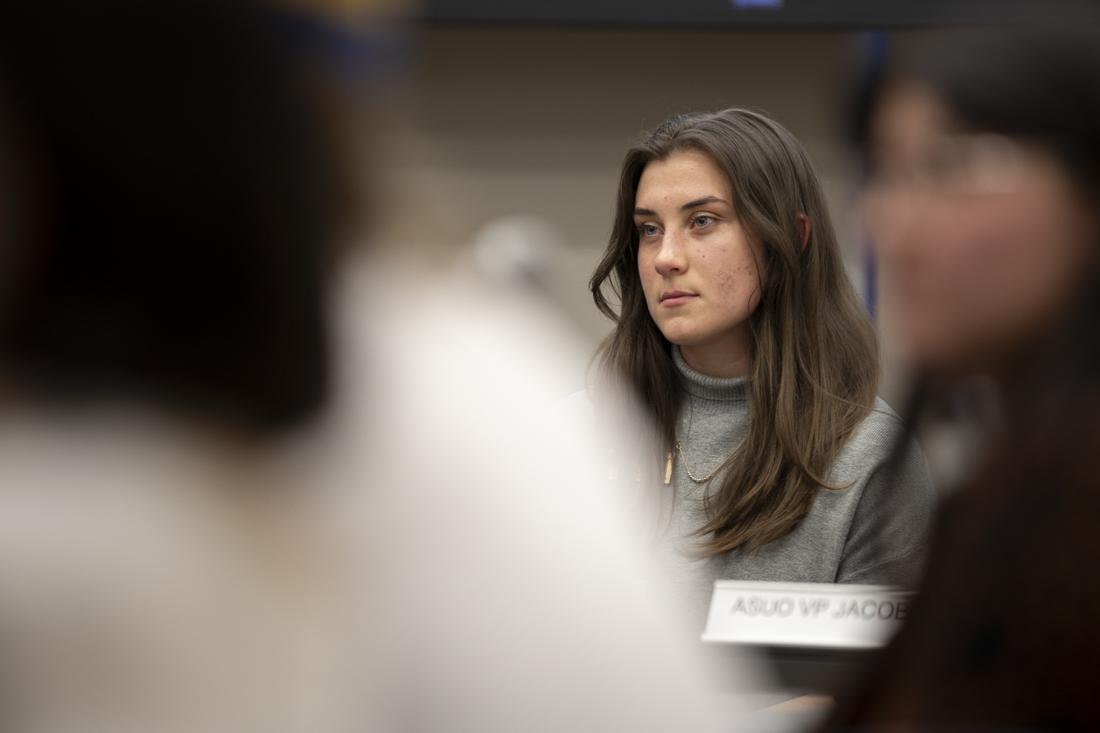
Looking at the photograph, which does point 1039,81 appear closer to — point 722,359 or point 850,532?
point 850,532

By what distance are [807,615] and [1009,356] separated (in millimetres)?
→ 528

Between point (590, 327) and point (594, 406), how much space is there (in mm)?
2491

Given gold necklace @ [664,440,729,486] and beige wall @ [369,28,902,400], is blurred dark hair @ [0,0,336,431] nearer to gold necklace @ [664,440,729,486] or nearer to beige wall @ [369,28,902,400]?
gold necklace @ [664,440,729,486]

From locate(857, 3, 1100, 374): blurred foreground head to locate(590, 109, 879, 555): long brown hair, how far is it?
77 centimetres

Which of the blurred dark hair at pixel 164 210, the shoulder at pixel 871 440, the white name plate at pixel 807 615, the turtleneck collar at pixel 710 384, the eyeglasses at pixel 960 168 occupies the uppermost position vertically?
the eyeglasses at pixel 960 168

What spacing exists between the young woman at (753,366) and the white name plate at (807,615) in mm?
272

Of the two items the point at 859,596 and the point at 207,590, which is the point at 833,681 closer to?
the point at 859,596

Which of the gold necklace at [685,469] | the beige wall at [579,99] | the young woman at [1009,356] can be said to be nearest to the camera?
the young woman at [1009,356]

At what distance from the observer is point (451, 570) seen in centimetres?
60

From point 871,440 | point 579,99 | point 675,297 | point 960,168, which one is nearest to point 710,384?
point 675,297

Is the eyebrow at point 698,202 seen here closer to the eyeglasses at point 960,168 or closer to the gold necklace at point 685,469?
the gold necklace at point 685,469

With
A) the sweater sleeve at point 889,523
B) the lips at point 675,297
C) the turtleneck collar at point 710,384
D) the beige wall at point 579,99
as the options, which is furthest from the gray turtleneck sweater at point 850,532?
the beige wall at point 579,99

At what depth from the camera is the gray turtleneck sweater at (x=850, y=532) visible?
1612 mm

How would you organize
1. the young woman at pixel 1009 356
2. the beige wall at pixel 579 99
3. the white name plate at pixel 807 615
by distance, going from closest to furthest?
1. the young woman at pixel 1009 356
2. the white name plate at pixel 807 615
3. the beige wall at pixel 579 99
